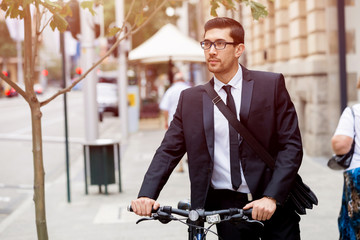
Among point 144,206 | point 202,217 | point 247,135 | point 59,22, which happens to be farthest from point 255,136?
point 59,22

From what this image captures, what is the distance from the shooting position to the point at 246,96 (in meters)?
3.19

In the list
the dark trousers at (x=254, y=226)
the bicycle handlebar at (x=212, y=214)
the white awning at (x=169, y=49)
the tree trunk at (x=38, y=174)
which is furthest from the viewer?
the white awning at (x=169, y=49)

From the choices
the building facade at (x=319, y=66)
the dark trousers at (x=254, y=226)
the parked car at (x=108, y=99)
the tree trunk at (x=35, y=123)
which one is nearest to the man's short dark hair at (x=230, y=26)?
the dark trousers at (x=254, y=226)

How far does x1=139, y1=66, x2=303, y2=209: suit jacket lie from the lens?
3.13 meters

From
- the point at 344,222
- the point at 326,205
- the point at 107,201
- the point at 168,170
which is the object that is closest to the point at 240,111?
the point at 168,170

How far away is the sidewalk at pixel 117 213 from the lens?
6.85 m

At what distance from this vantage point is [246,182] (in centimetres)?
314

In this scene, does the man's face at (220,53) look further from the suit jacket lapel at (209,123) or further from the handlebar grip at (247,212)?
the handlebar grip at (247,212)

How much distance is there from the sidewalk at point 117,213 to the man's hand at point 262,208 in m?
3.63

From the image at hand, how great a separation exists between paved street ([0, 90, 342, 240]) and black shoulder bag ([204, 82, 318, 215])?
3.27m

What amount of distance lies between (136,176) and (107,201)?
8.50 ft

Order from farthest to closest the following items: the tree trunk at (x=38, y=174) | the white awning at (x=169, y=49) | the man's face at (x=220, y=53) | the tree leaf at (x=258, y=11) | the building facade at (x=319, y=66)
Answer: the white awning at (x=169, y=49) → the building facade at (x=319, y=66) → the tree trunk at (x=38, y=174) → the tree leaf at (x=258, y=11) → the man's face at (x=220, y=53)

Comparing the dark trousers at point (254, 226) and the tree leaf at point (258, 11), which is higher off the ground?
the tree leaf at point (258, 11)

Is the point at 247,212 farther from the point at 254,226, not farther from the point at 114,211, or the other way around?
the point at 114,211
